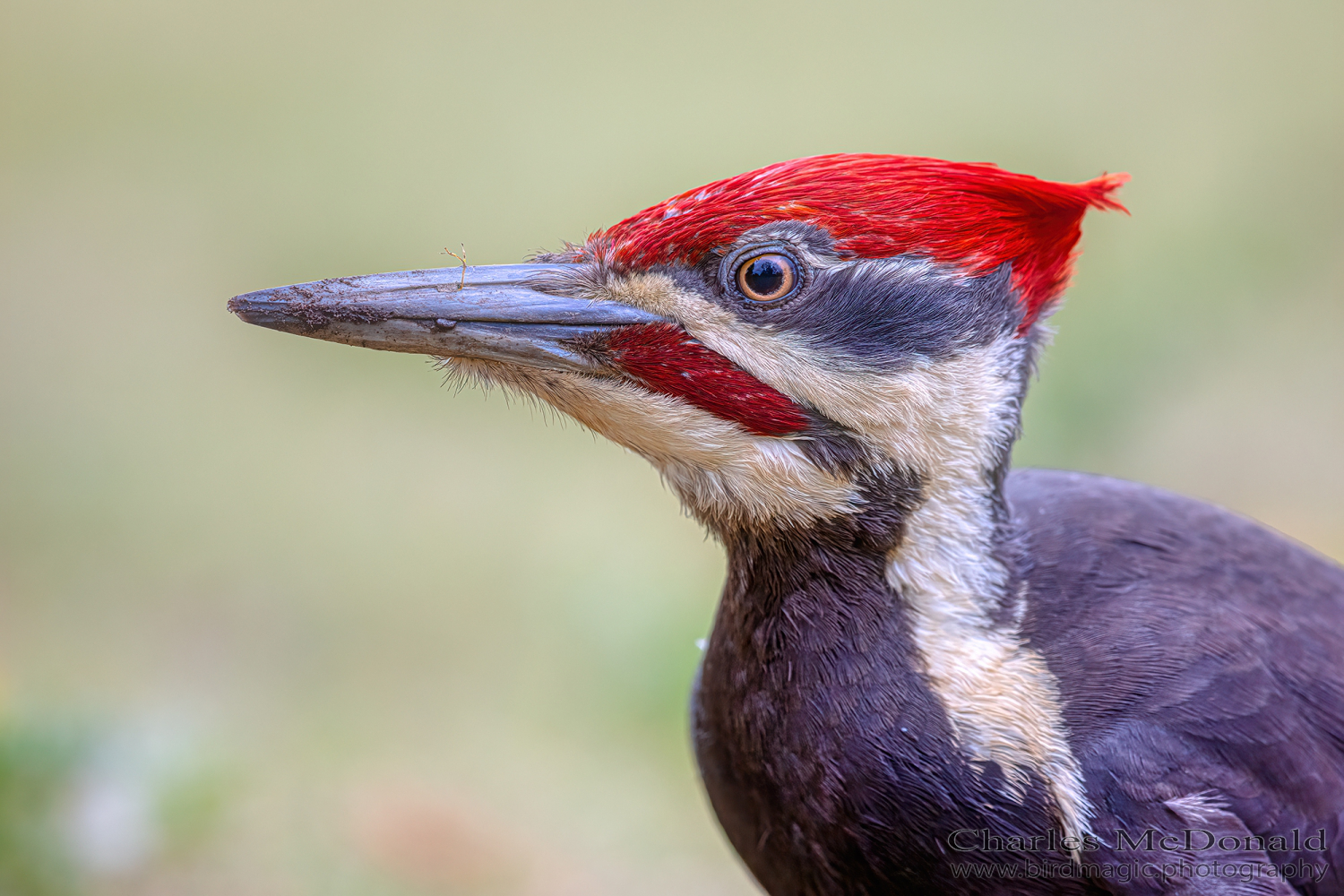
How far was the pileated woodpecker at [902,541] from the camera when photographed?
1943mm

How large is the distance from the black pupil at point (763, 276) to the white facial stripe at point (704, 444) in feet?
0.71

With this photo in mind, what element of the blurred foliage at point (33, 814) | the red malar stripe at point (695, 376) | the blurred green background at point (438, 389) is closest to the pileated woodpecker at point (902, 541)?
the red malar stripe at point (695, 376)

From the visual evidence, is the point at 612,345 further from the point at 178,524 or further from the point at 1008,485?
the point at 178,524

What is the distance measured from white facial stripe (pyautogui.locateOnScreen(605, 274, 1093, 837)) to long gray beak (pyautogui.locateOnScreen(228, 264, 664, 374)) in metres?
0.10

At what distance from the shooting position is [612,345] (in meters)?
1.98

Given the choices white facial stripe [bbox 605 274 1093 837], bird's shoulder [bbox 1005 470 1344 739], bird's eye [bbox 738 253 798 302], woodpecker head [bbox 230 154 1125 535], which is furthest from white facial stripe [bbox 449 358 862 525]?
bird's shoulder [bbox 1005 470 1344 739]

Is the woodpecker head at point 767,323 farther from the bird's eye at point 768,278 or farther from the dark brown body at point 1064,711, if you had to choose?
the dark brown body at point 1064,711

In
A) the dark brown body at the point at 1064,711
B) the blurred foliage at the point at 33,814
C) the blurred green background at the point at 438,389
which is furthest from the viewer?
the blurred green background at the point at 438,389

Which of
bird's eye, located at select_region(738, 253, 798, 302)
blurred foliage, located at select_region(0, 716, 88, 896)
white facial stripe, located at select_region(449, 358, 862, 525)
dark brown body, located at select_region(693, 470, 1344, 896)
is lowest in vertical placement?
blurred foliage, located at select_region(0, 716, 88, 896)

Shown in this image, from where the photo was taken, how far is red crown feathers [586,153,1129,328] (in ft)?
6.39

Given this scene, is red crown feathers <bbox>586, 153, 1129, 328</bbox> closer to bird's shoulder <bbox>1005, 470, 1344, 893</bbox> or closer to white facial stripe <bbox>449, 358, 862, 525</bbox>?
white facial stripe <bbox>449, 358, 862, 525</bbox>

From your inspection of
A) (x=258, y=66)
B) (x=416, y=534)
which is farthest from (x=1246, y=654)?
(x=258, y=66)

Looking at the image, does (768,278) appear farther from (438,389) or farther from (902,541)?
(438,389)

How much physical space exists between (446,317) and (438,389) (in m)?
5.35
